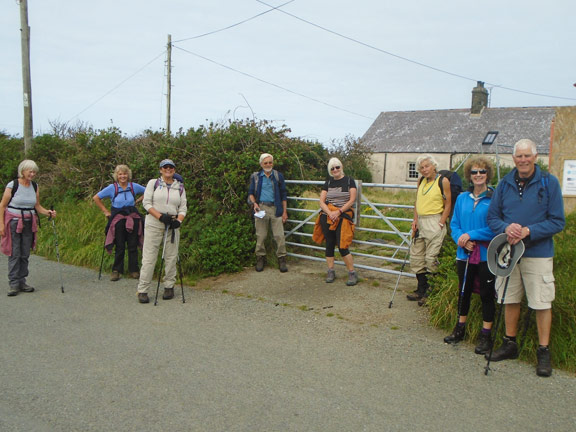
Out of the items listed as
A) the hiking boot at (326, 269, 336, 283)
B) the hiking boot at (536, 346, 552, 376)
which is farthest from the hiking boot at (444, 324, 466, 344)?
the hiking boot at (326, 269, 336, 283)

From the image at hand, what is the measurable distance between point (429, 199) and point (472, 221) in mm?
1178

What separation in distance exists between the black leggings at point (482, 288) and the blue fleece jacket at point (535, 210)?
1.50 ft

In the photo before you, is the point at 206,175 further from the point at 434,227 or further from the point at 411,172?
the point at 411,172

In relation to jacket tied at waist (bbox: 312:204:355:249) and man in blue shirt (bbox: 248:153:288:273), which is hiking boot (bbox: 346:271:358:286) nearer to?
jacket tied at waist (bbox: 312:204:355:249)

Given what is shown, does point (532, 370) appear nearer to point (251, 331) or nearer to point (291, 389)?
point (291, 389)

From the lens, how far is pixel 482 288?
4.88 metres

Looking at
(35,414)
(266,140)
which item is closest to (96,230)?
(266,140)

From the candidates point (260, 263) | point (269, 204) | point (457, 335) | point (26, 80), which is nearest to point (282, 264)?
point (260, 263)

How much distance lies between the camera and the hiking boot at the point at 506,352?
4645mm

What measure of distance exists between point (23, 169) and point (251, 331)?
419 cm

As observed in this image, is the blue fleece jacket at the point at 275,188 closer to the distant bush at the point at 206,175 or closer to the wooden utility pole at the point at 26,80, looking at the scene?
the distant bush at the point at 206,175

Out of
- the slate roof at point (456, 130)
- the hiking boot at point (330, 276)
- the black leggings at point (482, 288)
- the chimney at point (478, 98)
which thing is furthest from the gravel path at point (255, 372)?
the chimney at point (478, 98)

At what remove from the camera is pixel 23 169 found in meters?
7.15

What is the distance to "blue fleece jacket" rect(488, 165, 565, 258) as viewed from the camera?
4332mm
